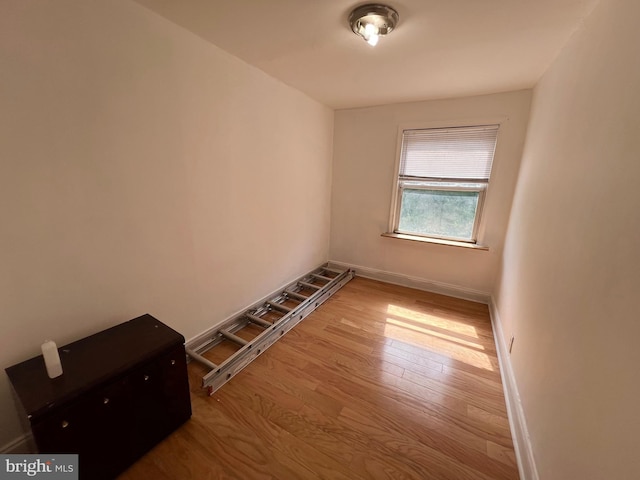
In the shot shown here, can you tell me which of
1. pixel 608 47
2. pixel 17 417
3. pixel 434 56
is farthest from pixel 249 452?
pixel 434 56

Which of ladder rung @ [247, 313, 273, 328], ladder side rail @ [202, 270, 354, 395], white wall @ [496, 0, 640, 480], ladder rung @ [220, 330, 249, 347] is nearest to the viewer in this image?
white wall @ [496, 0, 640, 480]

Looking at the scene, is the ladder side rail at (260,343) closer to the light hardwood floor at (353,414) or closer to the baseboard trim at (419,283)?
the light hardwood floor at (353,414)

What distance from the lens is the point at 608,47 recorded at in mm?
1040

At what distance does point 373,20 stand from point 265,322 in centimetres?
223

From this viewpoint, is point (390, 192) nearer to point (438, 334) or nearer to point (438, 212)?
point (438, 212)

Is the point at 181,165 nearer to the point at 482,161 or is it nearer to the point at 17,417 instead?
the point at 17,417

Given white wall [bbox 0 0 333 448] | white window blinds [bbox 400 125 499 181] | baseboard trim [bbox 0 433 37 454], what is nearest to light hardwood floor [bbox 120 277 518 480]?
baseboard trim [bbox 0 433 37 454]

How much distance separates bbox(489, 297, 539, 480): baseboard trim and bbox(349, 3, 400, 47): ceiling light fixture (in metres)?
2.22

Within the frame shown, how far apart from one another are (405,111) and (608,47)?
1.90 m

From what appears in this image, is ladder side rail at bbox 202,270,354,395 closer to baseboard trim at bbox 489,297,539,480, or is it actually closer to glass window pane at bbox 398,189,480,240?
glass window pane at bbox 398,189,480,240

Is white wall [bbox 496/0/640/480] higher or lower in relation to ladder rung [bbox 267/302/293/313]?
higher

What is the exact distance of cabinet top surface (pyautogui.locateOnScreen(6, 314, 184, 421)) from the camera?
0.95 m

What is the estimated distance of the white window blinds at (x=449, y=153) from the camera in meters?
2.57

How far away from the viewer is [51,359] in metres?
1.01
